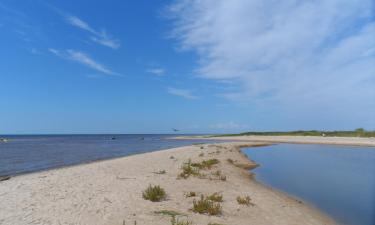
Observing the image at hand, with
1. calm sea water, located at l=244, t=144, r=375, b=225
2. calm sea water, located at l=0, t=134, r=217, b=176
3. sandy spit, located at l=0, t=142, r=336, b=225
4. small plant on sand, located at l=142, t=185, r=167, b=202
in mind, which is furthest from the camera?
calm sea water, located at l=0, t=134, r=217, b=176

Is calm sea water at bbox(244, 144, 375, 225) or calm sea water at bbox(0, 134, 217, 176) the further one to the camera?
calm sea water at bbox(0, 134, 217, 176)

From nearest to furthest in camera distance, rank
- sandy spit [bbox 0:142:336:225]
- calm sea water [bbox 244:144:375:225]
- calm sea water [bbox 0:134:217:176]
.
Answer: sandy spit [bbox 0:142:336:225]
calm sea water [bbox 244:144:375:225]
calm sea water [bbox 0:134:217:176]

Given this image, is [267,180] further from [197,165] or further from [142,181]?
[142,181]

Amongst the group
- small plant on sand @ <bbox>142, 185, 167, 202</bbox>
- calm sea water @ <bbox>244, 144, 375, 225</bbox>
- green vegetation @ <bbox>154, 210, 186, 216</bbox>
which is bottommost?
calm sea water @ <bbox>244, 144, 375, 225</bbox>

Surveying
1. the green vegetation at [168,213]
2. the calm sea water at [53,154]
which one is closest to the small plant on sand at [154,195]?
the green vegetation at [168,213]

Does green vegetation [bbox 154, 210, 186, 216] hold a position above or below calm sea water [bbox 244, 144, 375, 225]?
above

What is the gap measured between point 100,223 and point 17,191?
606 centimetres

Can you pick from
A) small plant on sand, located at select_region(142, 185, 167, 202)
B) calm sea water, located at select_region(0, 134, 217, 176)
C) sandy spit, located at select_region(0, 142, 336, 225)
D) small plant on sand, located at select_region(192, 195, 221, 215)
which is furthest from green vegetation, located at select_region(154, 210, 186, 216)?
calm sea water, located at select_region(0, 134, 217, 176)

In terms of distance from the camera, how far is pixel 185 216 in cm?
869

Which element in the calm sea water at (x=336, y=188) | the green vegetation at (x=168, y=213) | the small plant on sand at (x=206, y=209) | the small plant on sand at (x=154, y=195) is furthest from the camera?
the calm sea water at (x=336, y=188)

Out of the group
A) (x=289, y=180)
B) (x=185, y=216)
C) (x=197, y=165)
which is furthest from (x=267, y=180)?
(x=185, y=216)

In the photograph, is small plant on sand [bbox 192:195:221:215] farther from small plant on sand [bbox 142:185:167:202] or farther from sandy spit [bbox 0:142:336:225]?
small plant on sand [bbox 142:185:167:202]

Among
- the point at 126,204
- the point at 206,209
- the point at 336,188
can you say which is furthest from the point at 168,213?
the point at 336,188

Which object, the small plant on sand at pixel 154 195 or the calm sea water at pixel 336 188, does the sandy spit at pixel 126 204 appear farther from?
the calm sea water at pixel 336 188
